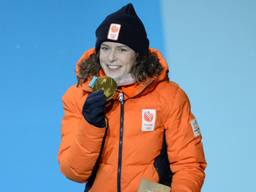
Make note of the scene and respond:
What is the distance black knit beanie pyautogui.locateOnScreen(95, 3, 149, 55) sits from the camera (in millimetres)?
2021

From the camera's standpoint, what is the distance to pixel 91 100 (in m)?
1.87

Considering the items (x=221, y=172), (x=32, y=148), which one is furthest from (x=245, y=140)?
(x=32, y=148)

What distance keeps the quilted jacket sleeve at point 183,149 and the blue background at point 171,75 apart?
4.26 feet

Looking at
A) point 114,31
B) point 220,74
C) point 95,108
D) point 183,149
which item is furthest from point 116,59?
point 220,74

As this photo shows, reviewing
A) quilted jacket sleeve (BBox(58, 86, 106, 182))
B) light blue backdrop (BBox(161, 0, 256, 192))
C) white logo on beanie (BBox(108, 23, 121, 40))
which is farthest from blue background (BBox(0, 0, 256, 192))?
white logo on beanie (BBox(108, 23, 121, 40))

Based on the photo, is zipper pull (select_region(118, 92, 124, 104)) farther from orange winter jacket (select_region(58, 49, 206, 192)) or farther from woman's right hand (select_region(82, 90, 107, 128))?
woman's right hand (select_region(82, 90, 107, 128))

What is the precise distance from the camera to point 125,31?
2.03 metres

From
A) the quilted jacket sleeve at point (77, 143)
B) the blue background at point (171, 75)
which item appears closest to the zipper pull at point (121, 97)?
the quilted jacket sleeve at point (77, 143)

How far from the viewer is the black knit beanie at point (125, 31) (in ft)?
6.63

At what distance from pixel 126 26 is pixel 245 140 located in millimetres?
1491

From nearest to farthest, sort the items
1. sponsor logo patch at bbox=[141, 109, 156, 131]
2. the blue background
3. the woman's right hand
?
the woman's right hand < sponsor logo patch at bbox=[141, 109, 156, 131] < the blue background

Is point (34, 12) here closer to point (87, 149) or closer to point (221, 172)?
point (221, 172)

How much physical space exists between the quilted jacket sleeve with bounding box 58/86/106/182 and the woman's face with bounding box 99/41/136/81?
0.42 ft

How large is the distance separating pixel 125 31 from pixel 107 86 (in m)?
0.22
